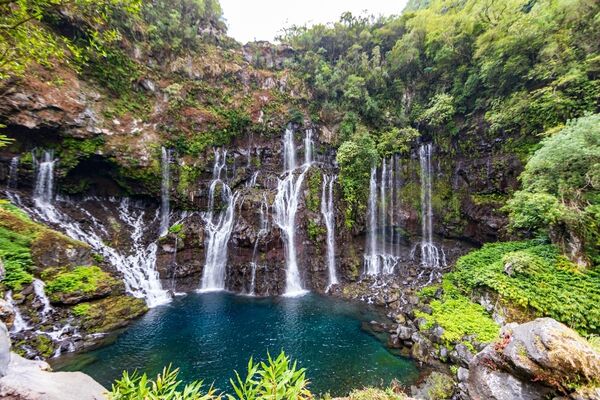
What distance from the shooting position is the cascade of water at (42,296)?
10031 mm

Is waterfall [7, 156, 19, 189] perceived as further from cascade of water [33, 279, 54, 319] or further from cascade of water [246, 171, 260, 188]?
cascade of water [246, 171, 260, 188]

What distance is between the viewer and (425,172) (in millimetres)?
21969

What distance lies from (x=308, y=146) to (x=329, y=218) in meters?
8.45

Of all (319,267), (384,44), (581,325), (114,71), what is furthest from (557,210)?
(114,71)

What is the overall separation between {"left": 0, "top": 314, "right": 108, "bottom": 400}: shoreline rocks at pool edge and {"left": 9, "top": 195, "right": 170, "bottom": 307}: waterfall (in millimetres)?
11262

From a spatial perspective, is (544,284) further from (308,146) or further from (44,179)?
(44,179)

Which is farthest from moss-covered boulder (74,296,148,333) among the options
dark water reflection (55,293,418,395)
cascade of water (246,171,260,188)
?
cascade of water (246,171,260,188)

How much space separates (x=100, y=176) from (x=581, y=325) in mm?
27306

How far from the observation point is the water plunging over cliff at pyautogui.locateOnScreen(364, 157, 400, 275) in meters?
20.9

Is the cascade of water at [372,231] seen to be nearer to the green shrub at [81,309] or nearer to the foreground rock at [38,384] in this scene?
the green shrub at [81,309]

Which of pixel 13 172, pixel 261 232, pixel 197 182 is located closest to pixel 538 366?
pixel 261 232

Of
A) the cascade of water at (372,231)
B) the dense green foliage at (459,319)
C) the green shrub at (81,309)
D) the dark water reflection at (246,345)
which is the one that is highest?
the cascade of water at (372,231)

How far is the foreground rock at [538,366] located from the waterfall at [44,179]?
77.0 feet

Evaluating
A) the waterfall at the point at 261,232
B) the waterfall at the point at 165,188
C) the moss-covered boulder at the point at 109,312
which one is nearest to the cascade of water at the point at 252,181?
the waterfall at the point at 261,232
